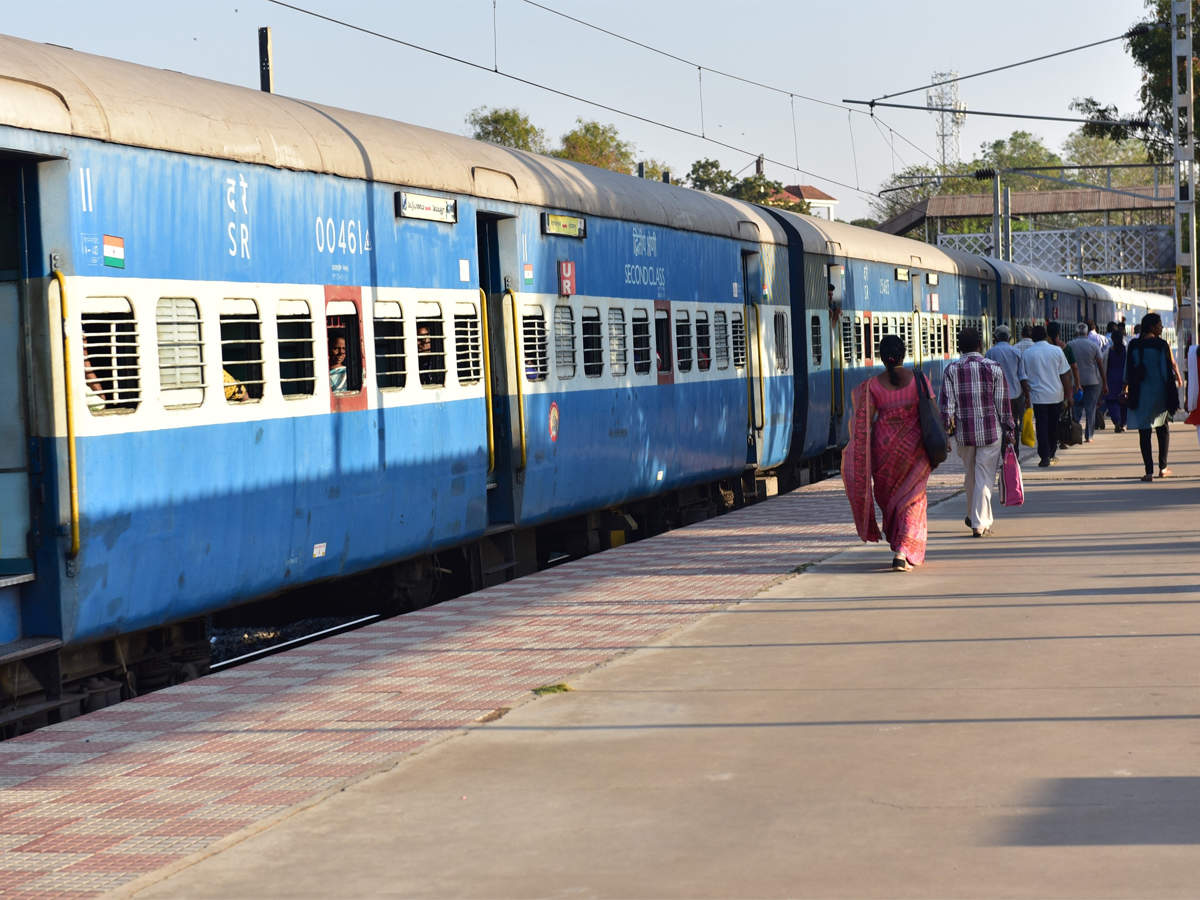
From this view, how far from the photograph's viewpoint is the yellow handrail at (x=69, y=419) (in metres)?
8.12

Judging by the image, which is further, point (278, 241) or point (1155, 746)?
point (278, 241)

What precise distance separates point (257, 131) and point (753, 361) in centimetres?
1124

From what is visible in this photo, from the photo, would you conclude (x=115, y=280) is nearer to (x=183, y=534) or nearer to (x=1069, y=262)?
(x=183, y=534)

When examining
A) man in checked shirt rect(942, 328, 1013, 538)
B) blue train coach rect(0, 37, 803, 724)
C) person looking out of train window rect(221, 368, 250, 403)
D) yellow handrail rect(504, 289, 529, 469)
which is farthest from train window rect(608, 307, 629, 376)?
person looking out of train window rect(221, 368, 250, 403)

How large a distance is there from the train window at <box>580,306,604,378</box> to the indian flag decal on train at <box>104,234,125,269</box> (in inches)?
268

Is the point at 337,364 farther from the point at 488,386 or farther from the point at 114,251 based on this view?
the point at 114,251

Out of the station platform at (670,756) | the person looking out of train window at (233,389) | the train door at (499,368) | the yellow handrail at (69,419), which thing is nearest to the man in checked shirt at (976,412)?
the station platform at (670,756)

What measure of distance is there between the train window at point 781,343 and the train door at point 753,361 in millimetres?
760

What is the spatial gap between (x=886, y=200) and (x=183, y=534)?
105m

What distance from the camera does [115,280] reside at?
856 cm

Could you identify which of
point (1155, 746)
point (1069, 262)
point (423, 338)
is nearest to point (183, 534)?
point (423, 338)

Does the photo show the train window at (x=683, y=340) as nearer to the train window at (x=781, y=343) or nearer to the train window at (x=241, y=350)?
the train window at (x=781, y=343)

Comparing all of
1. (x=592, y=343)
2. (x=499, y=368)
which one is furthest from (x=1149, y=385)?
(x=499, y=368)

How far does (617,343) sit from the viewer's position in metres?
16.1
